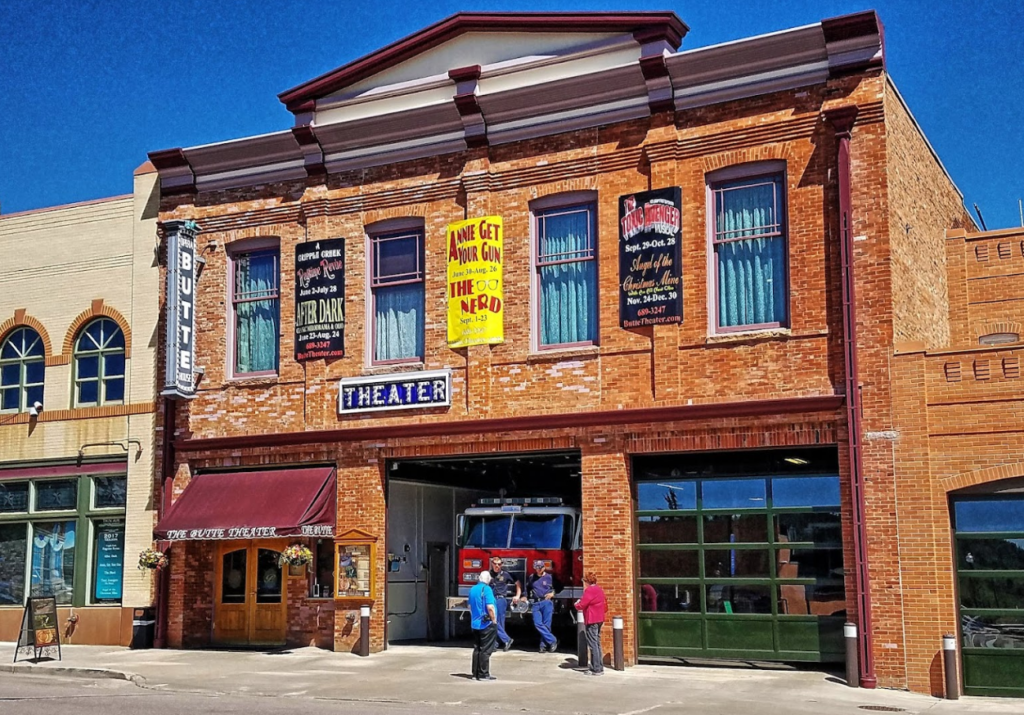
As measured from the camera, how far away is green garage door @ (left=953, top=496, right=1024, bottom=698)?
57.3 feet

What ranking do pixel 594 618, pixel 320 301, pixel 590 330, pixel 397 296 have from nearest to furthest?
pixel 594 618 < pixel 590 330 < pixel 397 296 < pixel 320 301

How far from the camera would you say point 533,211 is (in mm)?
21859

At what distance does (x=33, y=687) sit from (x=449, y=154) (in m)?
11.1

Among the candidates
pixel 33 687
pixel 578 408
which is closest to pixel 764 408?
pixel 578 408

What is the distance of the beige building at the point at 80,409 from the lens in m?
24.9

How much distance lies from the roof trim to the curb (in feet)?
35.2

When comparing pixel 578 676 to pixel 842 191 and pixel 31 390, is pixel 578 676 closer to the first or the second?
pixel 842 191

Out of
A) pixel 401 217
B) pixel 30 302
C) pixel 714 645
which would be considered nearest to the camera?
pixel 714 645

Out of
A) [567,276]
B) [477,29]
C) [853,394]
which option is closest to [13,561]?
[567,276]

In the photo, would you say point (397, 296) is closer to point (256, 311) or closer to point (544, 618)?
point (256, 311)

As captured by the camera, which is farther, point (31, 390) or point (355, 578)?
point (31, 390)

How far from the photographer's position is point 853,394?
724 inches

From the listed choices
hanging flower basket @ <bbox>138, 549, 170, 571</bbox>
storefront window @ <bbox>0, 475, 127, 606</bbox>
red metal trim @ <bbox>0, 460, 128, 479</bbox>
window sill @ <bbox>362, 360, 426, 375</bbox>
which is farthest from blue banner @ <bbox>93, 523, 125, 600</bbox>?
window sill @ <bbox>362, 360, 426, 375</bbox>

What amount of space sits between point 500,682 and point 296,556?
5492 mm
